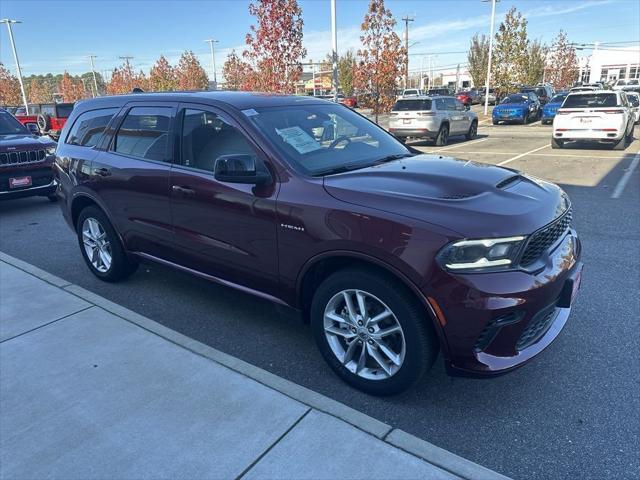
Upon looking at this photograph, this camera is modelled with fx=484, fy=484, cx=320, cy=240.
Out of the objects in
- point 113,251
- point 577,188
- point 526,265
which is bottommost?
point 577,188

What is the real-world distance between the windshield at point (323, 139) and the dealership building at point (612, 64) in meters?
95.1

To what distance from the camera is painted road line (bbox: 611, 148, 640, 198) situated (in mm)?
8711

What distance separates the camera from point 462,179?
3.07m

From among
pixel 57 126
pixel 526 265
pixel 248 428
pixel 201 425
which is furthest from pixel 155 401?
pixel 57 126

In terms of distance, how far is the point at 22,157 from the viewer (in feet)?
27.0

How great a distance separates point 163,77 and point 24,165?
36.9 m

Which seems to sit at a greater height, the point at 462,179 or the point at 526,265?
the point at 462,179

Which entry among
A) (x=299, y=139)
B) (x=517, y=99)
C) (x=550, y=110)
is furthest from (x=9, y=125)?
(x=517, y=99)

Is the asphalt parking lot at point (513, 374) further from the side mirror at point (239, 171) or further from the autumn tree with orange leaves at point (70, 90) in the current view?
the autumn tree with orange leaves at point (70, 90)

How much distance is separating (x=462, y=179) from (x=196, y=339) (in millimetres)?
2334

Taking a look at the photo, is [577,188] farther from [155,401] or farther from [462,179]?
[155,401]

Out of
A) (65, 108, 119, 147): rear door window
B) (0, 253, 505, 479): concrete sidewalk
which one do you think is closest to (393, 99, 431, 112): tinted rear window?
(65, 108, 119, 147): rear door window

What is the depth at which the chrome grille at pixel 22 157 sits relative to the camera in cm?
800

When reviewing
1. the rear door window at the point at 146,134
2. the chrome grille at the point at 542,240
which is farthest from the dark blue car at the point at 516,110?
the chrome grille at the point at 542,240
